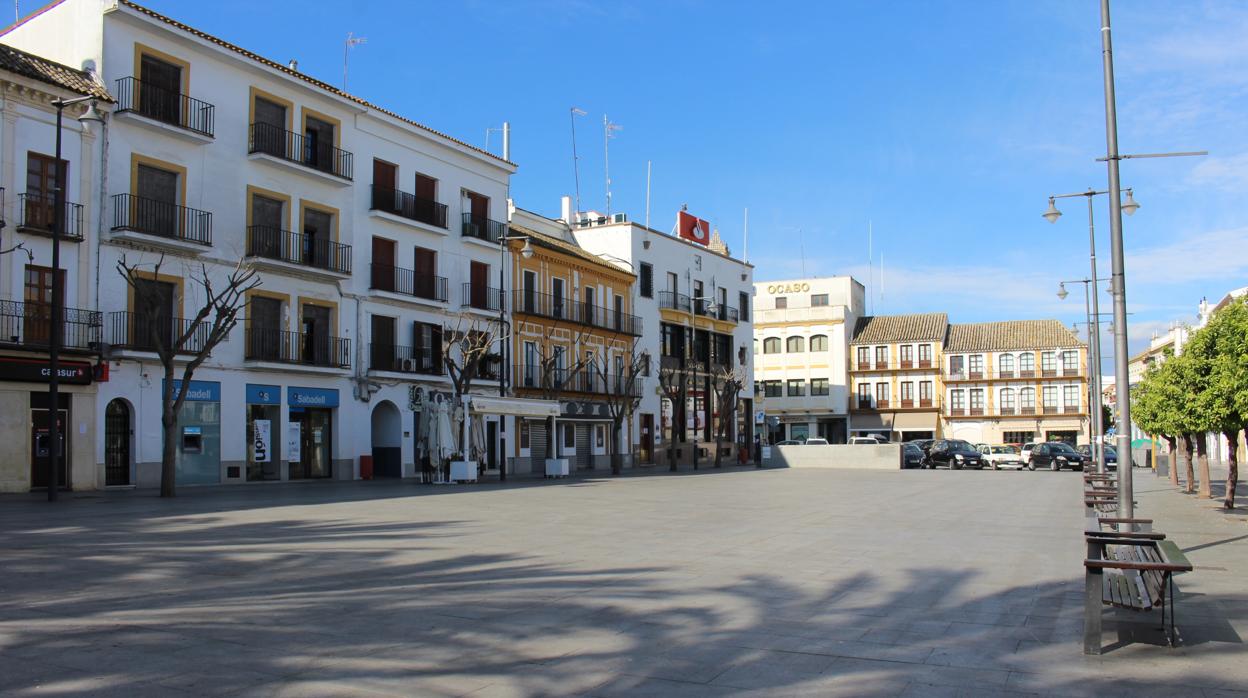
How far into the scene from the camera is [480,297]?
41969 mm

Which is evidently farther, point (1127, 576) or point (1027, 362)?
point (1027, 362)

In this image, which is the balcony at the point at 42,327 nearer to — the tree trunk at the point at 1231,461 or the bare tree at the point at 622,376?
the bare tree at the point at 622,376

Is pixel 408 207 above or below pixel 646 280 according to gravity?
above

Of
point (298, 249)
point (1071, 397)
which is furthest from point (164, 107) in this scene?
point (1071, 397)

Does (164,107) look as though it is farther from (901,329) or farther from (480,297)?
(901,329)

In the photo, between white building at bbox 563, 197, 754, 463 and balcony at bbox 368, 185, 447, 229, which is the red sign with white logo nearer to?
white building at bbox 563, 197, 754, 463

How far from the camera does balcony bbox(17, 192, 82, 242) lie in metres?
24.8

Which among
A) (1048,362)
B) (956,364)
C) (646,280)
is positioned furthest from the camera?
(956,364)

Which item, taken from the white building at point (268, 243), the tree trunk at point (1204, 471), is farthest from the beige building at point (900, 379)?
the tree trunk at point (1204, 471)

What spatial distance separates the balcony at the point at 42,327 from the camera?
79.9 ft

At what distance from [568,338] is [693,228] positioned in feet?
58.7

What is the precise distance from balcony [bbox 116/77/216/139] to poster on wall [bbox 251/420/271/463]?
8880mm

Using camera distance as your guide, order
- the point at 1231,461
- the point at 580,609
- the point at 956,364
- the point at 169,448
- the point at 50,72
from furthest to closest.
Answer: the point at 956,364
the point at 50,72
the point at 169,448
the point at 1231,461
the point at 580,609

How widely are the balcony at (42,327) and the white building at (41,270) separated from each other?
0.02 m
